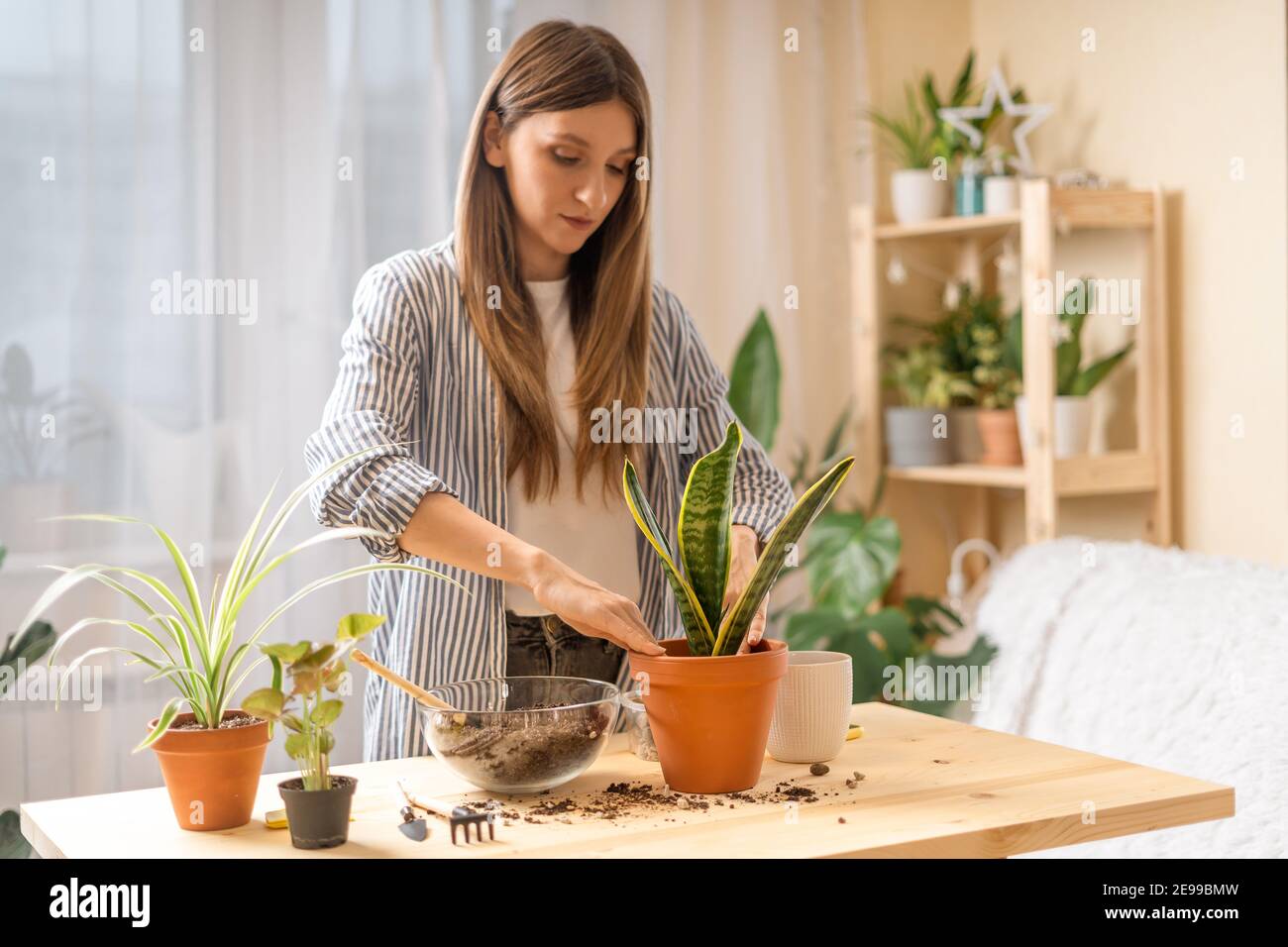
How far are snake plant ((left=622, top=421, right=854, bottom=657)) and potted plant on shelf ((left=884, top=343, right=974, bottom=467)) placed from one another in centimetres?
212

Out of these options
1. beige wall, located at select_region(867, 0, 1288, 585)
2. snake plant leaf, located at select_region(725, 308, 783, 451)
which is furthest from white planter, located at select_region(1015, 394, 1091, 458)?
snake plant leaf, located at select_region(725, 308, 783, 451)

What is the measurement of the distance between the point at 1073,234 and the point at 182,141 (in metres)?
2.06

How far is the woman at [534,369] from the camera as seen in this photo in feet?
5.31

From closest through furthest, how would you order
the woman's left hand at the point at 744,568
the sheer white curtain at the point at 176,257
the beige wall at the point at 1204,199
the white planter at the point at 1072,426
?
1. the woman's left hand at the point at 744,568
2. the sheer white curtain at the point at 176,257
3. the beige wall at the point at 1204,199
4. the white planter at the point at 1072,426

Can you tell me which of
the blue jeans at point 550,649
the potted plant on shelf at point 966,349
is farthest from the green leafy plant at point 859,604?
the blue jeans at point 550,649

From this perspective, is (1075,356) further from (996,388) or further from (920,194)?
(920,194)

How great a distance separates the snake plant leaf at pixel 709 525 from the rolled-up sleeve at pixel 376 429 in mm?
265

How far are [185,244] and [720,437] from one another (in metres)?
1.43

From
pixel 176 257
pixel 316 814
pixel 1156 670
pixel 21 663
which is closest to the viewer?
pixel 316 814

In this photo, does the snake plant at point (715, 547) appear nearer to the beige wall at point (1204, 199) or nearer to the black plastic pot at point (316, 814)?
Result: the black plastic pot at point (316, 814)

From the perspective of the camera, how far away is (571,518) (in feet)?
5.60

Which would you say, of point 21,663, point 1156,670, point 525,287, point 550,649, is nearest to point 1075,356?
point 1156,670

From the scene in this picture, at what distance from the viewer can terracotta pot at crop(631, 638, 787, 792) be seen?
47.4 inches

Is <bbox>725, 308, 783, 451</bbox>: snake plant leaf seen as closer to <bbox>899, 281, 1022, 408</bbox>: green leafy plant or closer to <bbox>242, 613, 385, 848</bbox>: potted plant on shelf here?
<bbox>899, 281, 1022, 408</bbox>: green leafy plant
